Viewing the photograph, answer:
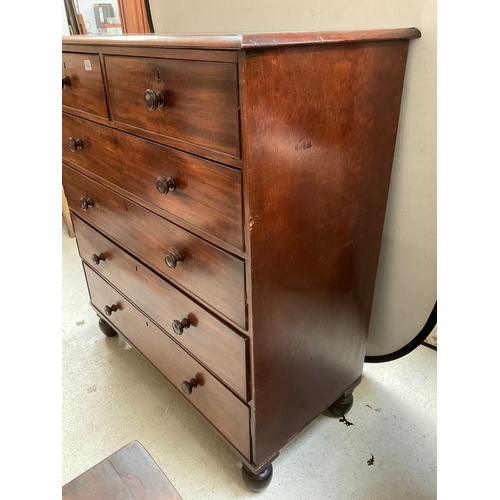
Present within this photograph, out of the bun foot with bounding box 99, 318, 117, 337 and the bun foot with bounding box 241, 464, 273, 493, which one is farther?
the bun foot with bounding box 99, 318, 117, 337

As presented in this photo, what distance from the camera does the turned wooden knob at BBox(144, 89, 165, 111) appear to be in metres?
0.79

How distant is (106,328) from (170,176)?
1.04 m

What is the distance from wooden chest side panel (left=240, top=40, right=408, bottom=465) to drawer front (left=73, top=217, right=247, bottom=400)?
0.07 meters

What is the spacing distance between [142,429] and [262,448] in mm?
474

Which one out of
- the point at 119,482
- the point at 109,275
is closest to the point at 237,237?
the point at 119,482

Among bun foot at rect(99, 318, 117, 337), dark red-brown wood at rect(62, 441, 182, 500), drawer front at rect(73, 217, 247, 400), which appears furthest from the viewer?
bun foot at rect(99, 318, 117, 337)

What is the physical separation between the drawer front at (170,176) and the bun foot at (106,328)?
28.5 inches

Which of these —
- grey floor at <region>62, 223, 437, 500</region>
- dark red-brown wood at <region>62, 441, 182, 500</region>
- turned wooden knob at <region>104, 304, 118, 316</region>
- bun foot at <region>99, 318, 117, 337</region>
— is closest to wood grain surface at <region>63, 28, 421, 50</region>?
dark red-brown wood at <region>62, 441, 182, 500</region>

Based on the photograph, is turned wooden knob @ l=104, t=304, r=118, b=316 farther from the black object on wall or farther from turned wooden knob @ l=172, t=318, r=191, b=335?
the black object on wall

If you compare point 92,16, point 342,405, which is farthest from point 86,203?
point 92,16
